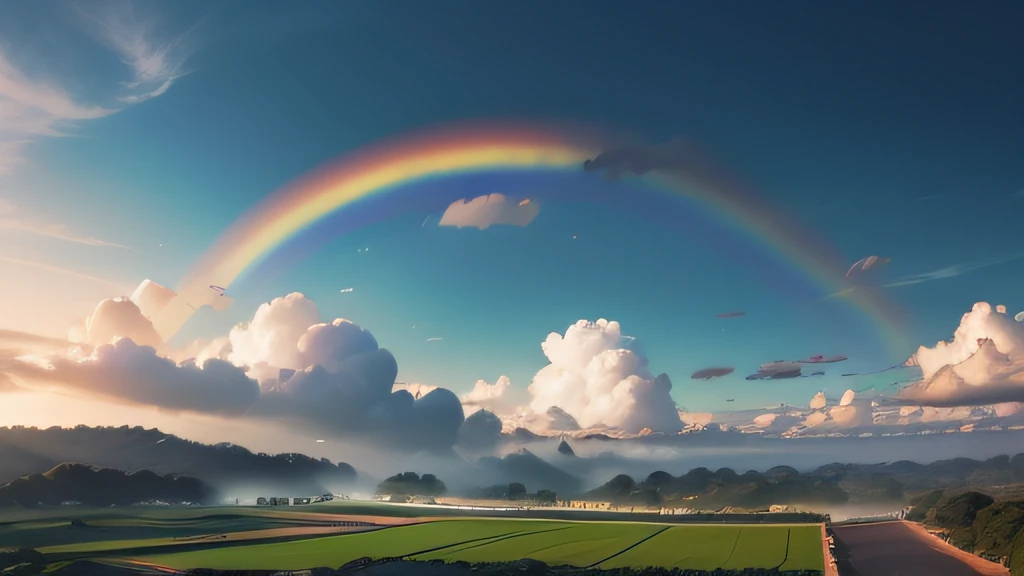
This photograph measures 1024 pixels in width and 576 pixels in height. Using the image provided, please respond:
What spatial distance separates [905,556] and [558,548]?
4479 cm

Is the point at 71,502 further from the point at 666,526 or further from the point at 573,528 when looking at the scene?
the point at 666,526

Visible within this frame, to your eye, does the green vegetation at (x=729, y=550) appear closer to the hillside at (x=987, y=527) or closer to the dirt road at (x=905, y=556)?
the dirt road at (x=905, y=556)

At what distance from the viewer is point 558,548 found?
324 ft

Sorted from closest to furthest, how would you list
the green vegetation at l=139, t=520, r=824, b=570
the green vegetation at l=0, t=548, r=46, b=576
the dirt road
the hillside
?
the dirt road → the hillside → the green vegetation at l=0, t=548, r=46, b=576 → the green vegetation at l=139, t=520, r=824, b=570

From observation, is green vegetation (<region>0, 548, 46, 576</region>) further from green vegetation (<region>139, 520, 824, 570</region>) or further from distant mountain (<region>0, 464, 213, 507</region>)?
distant mountain (<region>0, 464, 213, 507</region>)

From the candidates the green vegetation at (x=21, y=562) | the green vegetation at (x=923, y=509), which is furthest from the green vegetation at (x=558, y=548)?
the green vegetation at (x=923, y=509)

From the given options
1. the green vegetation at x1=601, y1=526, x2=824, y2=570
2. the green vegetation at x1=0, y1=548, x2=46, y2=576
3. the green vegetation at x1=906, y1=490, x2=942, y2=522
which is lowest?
the green vegetation at x1=906, y1=490, x2=942, y2=522

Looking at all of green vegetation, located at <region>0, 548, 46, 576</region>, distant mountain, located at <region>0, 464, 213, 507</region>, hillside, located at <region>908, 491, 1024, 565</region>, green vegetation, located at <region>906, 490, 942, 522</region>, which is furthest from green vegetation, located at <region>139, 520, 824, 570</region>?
distant mountain, located at <region>0, 464, 213, 507</region>

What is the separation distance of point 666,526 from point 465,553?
51490 millimetres

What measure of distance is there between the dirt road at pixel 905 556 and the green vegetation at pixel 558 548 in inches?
187

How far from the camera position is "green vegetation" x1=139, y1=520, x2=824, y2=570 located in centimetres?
8556

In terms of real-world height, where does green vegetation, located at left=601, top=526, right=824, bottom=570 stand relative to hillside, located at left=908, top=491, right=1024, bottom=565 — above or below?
below

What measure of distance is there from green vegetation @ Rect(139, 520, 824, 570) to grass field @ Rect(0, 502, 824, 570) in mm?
152

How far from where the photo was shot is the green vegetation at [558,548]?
85.6 meters
